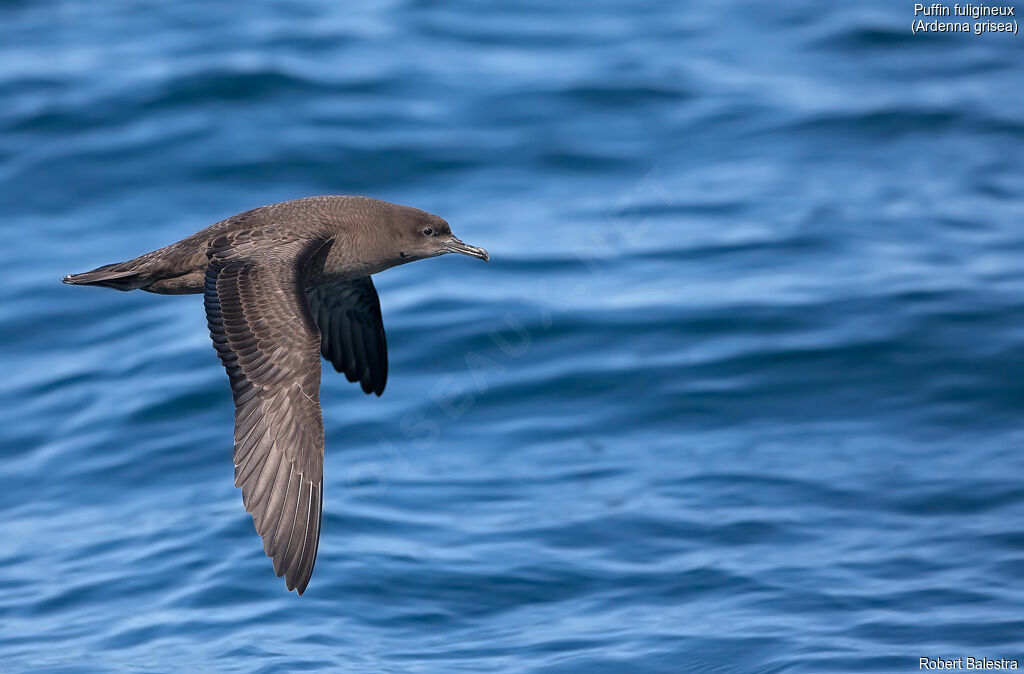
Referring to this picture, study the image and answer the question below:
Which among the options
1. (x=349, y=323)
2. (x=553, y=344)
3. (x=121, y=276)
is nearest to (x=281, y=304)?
(x=121, y=276)

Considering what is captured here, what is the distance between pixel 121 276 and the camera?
6.93m

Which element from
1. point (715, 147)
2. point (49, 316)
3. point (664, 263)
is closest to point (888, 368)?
point (664, 263)

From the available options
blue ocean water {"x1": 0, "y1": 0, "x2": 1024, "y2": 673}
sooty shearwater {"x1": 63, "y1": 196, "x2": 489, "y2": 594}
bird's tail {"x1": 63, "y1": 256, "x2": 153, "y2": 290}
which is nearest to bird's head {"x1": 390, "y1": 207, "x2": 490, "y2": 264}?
sooty shearwater {"x1": 63, "y1": 196, "x2": 489, "y2": 594}

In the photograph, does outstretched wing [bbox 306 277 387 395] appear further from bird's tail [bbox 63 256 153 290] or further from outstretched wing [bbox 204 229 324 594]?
outstretched wing [bbox 204 229 324 594]

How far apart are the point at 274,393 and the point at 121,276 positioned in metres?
1.19

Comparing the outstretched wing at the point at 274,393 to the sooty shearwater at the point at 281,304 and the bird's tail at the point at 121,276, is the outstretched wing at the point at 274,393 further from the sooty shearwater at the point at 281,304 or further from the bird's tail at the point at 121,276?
the bird's tail at the point at 121,276

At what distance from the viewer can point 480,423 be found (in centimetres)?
981

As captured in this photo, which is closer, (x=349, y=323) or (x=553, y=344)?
(x=349, y=323)

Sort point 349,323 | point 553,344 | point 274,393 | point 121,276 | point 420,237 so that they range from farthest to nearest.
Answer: point 553,344
point 349,323
point 420,237
point 121,276
point 274,393

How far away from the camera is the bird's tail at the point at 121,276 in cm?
690

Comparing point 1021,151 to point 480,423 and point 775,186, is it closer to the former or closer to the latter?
point 775,186

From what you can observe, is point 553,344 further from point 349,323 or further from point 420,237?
point 420,237

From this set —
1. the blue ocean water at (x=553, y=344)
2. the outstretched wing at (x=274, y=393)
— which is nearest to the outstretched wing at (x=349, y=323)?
the blue ocean water at (x=553, y=344)

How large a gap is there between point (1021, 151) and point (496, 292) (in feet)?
17.5
